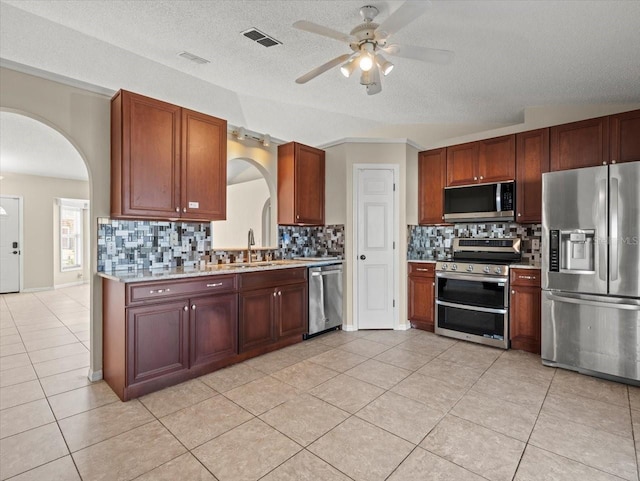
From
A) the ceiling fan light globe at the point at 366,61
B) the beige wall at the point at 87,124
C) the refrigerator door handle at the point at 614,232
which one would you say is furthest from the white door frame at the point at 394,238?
the beige wall at the point at 87,124

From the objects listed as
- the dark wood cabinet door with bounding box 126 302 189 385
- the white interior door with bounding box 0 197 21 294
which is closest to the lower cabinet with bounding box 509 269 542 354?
the dark wood cabinet door with bounding box 126 302 189 385

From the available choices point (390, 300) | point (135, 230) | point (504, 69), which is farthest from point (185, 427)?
point (504, 69)

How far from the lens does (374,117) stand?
4680 mm

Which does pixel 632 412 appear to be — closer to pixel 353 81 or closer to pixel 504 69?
pixel 504 69

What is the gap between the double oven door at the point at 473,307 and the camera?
3.74 metres

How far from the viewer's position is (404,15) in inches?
78.4

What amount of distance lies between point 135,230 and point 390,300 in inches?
123

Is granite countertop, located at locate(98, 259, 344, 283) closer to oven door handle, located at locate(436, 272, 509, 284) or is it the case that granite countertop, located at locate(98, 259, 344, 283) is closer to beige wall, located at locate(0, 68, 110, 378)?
beige wall, located at locate(0, 68, 110, 378)

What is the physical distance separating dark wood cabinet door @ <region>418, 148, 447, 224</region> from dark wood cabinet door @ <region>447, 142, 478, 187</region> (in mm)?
79

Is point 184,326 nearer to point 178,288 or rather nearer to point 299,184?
point 178,288

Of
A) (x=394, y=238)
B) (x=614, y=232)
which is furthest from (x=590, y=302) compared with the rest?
(x=394, y=238)

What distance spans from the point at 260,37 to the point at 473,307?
141 inches

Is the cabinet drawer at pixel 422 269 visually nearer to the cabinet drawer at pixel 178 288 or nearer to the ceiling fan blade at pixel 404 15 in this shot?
the cabinet drawer at pixel 178 288

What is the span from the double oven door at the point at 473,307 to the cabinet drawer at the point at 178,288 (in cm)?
258
